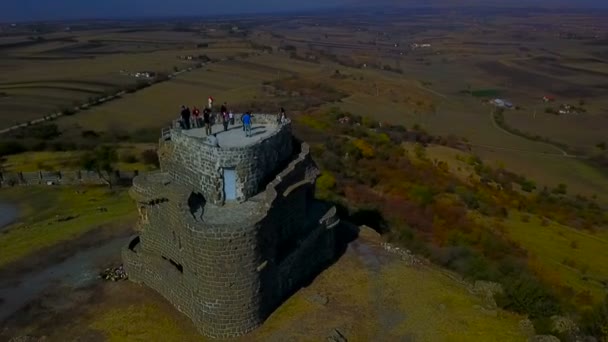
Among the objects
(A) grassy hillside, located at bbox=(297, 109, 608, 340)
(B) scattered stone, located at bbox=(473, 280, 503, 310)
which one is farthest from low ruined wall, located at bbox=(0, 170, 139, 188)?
(B) scattered stone, located at bbox=(473, 280, 503, 310)

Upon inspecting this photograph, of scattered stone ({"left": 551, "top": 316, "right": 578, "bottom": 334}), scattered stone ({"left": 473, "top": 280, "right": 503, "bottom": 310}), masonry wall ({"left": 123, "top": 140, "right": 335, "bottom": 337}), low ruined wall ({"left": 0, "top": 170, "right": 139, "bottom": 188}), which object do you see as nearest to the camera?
masonry wall ({"left": 123, "top": 140, "right": 335, "bottom": 337})

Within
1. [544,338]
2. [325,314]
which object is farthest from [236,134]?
[544,338]

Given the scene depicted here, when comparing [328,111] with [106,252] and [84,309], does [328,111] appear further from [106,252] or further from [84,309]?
[84,309]

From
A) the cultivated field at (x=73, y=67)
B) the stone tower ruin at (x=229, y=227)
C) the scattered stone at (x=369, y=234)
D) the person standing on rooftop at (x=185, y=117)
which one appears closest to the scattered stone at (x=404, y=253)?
the scattered stone at (x=369, y=234)

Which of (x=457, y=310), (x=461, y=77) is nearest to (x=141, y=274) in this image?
(x=457, y=310)

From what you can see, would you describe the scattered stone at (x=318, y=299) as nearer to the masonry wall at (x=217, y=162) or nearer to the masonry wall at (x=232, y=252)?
the masonry wall at (x=232, y=252)

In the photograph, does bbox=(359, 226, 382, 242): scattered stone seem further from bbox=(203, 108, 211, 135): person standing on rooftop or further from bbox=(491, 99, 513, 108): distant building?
bbox=(491, 99, 513, 108): distant building
